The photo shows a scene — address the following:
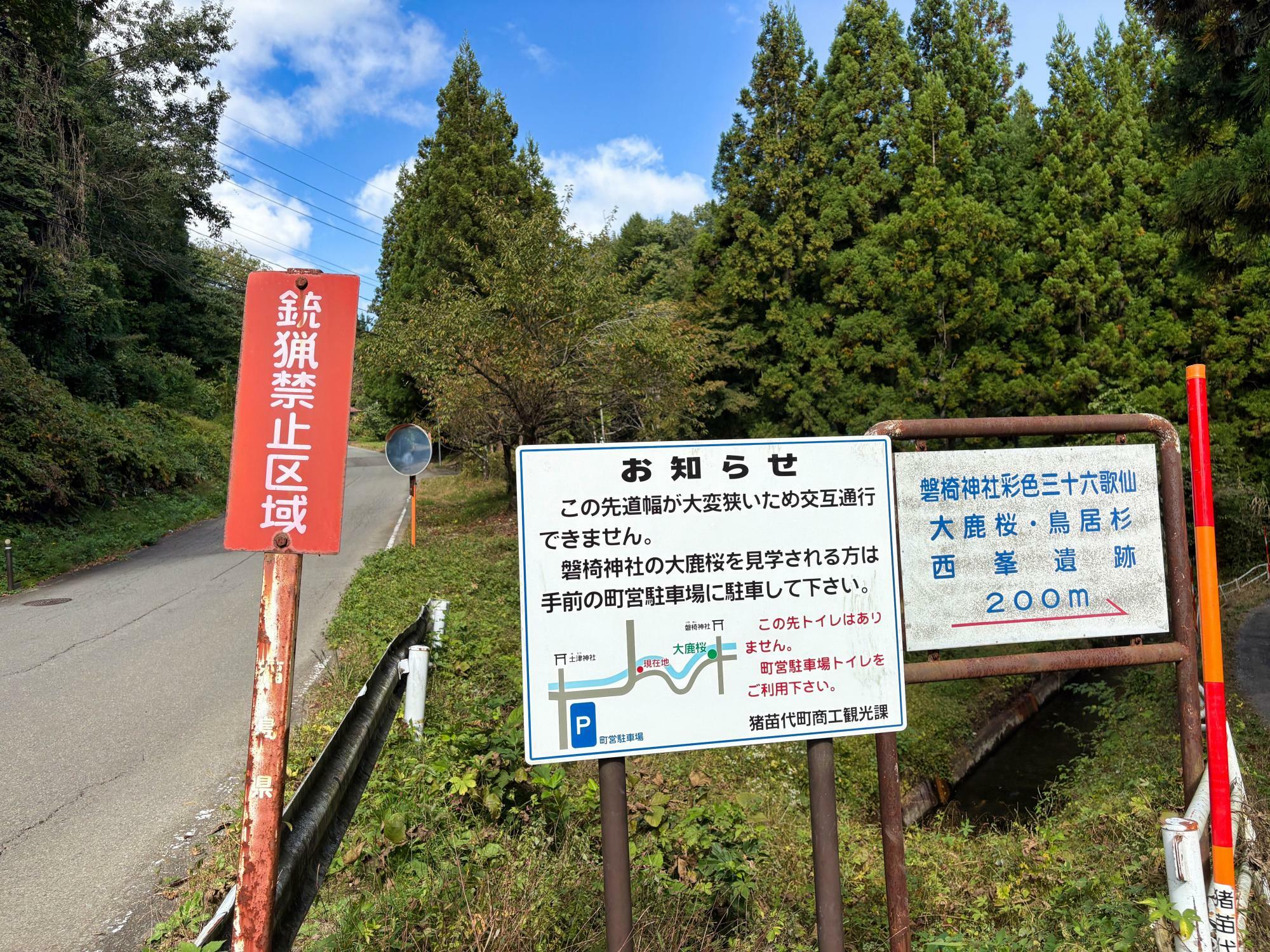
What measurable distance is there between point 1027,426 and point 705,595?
1618 millimetres

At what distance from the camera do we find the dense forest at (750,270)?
15875 millimetres

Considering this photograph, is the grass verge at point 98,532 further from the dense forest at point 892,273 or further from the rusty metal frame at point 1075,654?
the rusty metal frame at point 1075,654

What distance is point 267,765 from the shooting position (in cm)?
238

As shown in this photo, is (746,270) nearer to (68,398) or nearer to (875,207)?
(875,207)

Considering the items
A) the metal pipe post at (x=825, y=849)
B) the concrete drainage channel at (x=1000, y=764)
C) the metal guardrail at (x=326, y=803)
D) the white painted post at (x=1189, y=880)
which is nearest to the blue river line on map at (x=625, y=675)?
the metal pipe post at (x=825, y=849)

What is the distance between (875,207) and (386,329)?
14322mm

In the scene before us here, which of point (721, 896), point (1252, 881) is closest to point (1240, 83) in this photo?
point (1252, 881)

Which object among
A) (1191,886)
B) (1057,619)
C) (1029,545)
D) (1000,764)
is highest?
(1029,545)

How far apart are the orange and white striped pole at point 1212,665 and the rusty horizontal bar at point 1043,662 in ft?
0.65

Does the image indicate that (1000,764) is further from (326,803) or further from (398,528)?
(398,528)

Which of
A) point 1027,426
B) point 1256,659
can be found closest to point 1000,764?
point 1256,659

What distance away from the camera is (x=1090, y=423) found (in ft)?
10.5

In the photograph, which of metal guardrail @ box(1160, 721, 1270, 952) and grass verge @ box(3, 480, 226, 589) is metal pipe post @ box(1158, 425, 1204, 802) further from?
grass verge @ box(3, 480, 226, 589)

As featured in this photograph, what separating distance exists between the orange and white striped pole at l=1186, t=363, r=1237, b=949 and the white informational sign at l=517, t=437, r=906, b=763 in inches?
48.0
